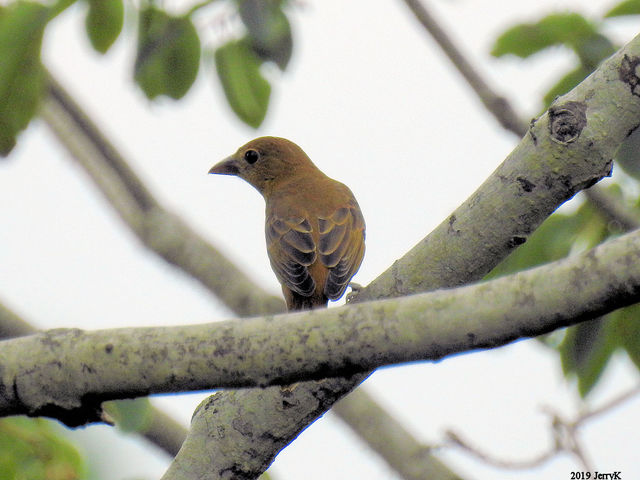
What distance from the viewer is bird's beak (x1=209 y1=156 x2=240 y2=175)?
21.6ft

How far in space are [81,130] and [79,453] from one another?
143 inches

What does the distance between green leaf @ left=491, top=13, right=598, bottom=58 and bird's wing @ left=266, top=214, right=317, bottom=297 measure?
143 centimetres

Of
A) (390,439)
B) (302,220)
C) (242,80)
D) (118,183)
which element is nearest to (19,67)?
(242,80)

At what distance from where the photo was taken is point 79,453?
13.1ft

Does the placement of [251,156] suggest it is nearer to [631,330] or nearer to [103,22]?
[103,22]

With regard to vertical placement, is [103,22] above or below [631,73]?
above

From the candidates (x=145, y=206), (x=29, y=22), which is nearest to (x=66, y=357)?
(x=29, y=22)

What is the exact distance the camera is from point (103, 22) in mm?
4066

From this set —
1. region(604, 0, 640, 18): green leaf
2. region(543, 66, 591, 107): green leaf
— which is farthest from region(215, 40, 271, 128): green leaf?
region(604, 0, 640, 18): green leaf

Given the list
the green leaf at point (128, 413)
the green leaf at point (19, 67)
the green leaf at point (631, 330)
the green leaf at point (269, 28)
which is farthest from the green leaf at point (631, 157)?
the green leaf at point (19, 67)

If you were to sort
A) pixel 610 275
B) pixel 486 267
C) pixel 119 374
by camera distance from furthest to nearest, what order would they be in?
pixel 486 267, pixel 119 374, pixel 610 275

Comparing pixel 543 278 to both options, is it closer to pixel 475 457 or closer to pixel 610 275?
pixel 610 275

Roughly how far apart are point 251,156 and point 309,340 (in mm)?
4578

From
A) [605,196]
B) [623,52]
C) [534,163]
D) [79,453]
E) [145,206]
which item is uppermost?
[145,206]
